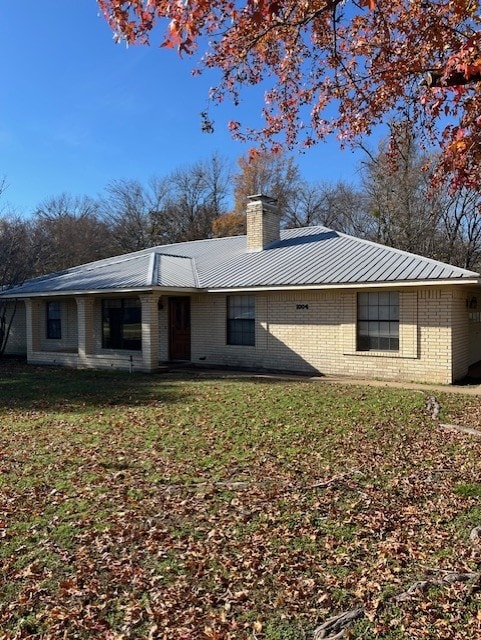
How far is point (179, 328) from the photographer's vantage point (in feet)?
59.8

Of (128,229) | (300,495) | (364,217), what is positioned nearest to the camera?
(300,495)

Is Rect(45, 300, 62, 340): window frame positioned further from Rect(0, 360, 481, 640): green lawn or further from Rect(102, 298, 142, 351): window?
Rect(0, 360, 481, 640): green lawn

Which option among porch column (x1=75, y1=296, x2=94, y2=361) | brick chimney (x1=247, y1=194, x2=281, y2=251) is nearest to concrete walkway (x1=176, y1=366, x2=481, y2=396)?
porch column (x1=75, y1=296, x2=94, y2=361)

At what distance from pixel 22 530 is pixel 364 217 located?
3443cm

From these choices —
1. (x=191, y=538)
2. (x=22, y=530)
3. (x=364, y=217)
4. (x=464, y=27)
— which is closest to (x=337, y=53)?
(x=464, y=27)

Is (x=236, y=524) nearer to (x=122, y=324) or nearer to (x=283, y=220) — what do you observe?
(x=122, y=324)

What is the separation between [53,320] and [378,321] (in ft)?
44.1

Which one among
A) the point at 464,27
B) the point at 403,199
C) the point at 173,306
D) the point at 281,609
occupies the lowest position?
the point at 281,609

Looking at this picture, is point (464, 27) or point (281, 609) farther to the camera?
point (464, 27)

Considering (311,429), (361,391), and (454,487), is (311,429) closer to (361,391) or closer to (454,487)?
(454,487)

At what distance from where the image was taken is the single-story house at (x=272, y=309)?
13359 mm

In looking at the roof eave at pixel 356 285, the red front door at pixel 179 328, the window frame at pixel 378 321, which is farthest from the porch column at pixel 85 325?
the window frame at pixel 378 321

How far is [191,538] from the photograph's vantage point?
4648 mm

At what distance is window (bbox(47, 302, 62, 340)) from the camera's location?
21.2 m
